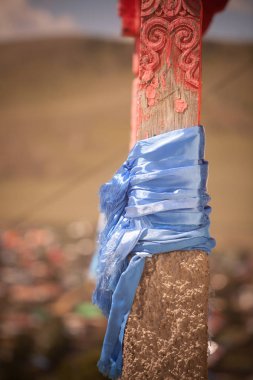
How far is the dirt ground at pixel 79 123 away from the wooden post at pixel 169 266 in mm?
2908

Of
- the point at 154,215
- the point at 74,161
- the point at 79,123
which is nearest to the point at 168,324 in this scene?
the point at 154,215

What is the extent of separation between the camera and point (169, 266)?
1392 mm

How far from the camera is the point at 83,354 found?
13.3 ft

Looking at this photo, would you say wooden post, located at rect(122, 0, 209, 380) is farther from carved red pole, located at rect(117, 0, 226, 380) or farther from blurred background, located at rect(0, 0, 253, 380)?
blurred background, located at rect(0, 0, 253, 380)

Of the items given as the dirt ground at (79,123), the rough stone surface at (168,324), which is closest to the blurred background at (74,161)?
the dirt ground at (79,123)

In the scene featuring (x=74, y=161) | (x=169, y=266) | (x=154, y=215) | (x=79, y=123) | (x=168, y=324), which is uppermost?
(x=79, y=123)

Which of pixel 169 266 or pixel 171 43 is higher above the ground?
pixel 171 43

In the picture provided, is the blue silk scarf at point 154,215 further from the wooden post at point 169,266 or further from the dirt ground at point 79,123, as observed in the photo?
the dirt ground at point 79,123

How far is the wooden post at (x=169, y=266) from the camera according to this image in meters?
1.37

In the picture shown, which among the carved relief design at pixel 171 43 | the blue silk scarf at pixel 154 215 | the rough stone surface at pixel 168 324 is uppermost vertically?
the carved relief design at pixel 171 43

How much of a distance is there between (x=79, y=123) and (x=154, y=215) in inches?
126

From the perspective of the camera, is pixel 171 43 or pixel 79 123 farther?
pixel 79 123

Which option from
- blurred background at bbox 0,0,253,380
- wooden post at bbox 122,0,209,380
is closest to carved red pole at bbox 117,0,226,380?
wooden post at bbox 122,0,209,380

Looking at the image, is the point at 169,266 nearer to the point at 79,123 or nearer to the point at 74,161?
the point at 74,161
